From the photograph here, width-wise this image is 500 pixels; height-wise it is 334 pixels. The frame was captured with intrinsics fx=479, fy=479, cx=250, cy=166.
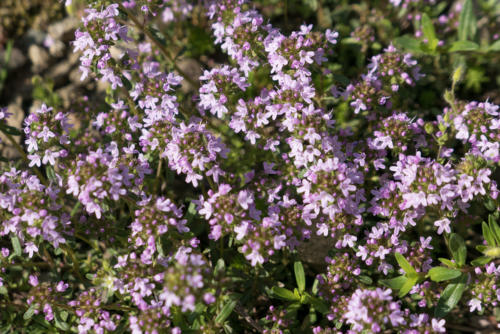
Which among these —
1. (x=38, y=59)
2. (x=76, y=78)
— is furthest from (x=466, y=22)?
(x=38, y=59)

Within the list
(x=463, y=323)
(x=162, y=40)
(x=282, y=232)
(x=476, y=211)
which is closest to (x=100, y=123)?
(x=162, y=40)

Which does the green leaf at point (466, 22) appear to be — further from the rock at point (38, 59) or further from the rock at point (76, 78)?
the rock at point (38, 59)

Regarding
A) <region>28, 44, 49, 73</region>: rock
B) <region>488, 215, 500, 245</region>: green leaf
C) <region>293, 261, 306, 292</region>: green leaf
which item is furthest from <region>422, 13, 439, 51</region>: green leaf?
<region>28, 44, 49, 73</region>: rock

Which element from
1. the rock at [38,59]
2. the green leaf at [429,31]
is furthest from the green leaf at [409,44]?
the rock at [38,59]

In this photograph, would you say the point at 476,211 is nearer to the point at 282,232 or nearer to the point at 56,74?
the point at 282,232

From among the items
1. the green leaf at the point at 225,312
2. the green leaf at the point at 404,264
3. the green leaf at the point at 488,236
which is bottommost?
the green leaf at the point at 225,312
